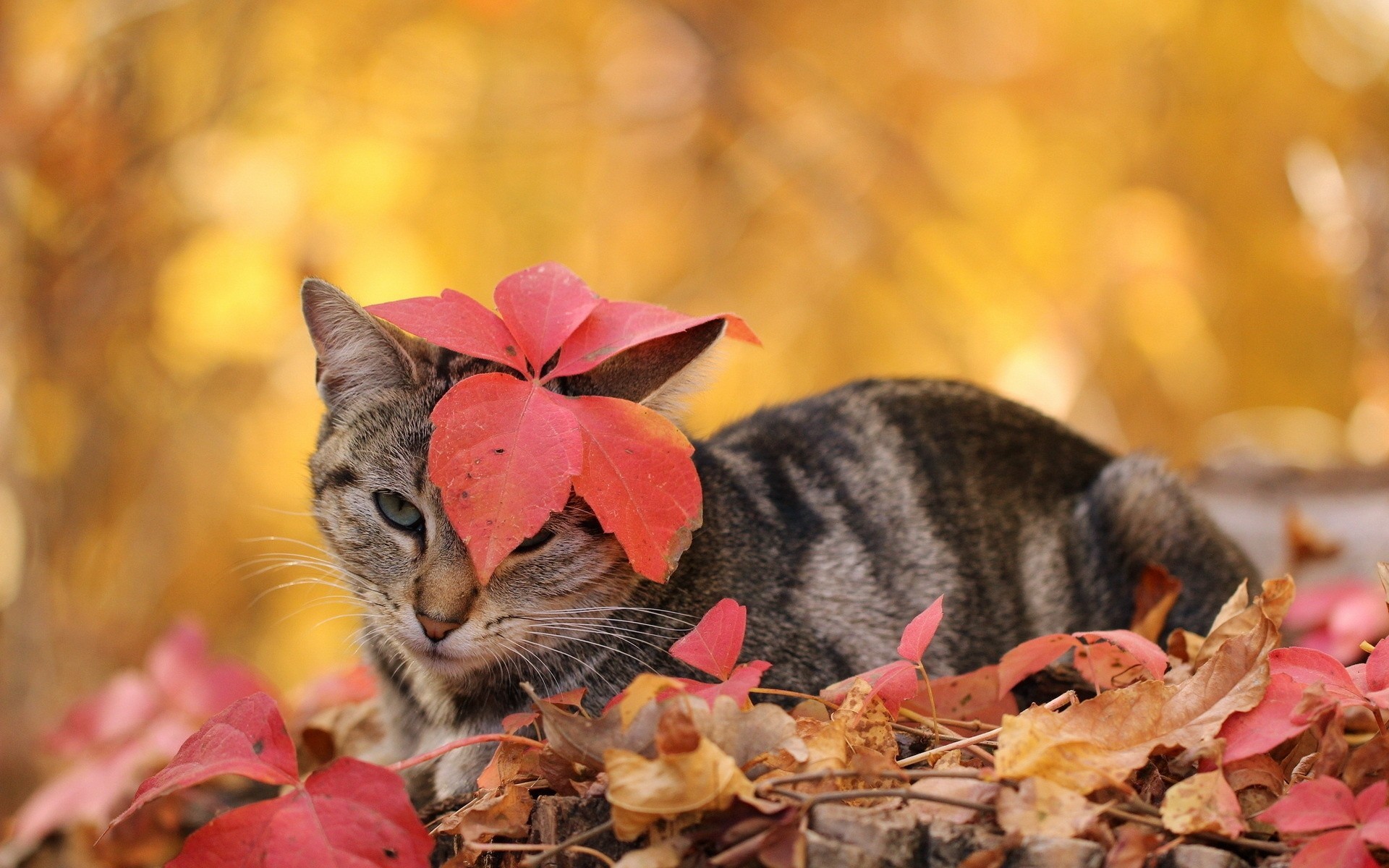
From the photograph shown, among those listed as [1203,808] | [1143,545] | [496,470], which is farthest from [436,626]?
[1143,545]

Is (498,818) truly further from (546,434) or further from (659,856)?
(546,434)

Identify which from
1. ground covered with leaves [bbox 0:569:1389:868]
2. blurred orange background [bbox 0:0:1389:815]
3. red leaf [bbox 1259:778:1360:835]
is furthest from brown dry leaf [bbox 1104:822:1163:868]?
blurred orange background [bbox 0:0:1389:815]

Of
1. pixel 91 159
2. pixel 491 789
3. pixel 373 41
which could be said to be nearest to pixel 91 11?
pixel 91 159

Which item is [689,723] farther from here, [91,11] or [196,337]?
[196,337]

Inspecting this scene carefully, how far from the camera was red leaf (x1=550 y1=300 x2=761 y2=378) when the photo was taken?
5.37ft

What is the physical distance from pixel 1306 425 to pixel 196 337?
5044 millimetres

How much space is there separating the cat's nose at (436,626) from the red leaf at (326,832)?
45cm

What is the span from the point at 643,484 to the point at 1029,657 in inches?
23.4

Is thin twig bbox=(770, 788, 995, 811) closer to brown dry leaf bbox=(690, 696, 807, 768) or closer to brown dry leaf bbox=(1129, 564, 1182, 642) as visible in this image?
brown dry leaf bbox=(690, 696, 807, 768)

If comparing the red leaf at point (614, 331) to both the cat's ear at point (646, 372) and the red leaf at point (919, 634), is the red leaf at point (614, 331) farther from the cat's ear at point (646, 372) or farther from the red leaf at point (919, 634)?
the red leaf at point (919, 634)

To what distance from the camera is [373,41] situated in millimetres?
5281

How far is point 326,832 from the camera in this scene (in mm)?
1327

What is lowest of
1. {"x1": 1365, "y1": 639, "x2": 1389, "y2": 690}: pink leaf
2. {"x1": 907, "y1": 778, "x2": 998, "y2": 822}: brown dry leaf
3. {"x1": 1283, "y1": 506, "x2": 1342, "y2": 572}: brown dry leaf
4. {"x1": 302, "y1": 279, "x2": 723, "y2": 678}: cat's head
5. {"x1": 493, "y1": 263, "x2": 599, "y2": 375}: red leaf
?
{"x1": 1283, "y1": 506, "x2": 1342, "y2": 572}: brown dry leaf

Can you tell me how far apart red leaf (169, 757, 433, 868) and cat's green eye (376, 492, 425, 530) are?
65 centimetres
